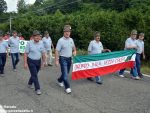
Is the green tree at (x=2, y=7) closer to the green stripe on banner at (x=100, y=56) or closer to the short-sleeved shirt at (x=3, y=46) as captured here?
the short-sleeved shirt at (x=3, y=46)

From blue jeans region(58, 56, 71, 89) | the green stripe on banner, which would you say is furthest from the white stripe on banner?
blue jeans region(58, 56, 71, 89)

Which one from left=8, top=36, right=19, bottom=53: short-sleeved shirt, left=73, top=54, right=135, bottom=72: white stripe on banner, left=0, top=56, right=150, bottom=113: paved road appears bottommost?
left=0, top=56, right=150, bottom=113: paved road

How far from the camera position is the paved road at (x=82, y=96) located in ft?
28.0

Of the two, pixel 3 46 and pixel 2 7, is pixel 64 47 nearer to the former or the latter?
pixel 3 46

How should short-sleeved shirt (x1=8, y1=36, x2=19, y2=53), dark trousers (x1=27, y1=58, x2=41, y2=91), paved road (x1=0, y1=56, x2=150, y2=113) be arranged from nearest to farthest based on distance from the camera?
paved road (x1=0, y1=56, x2=150, y2=113), dark trousers (x1=27, y1=58, x2=41, y2=91), short-sleeved shirt (x1=8, y1=36, x2=19, y2=53)

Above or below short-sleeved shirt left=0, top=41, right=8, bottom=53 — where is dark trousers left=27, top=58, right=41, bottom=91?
below

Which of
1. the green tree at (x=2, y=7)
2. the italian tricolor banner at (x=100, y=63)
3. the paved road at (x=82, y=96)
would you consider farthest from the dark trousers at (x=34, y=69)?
the green tree at (x=2, y=7)

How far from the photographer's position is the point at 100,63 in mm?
12641

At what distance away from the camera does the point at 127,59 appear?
44.7 feet

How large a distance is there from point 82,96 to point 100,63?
3.04 m

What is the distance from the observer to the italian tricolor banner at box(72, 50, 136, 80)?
11.6 metres

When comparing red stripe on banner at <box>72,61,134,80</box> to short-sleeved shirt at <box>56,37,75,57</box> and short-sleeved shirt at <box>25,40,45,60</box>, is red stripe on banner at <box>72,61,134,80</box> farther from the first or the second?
short-sleeved shirt at <box>25,40,45,60</box>

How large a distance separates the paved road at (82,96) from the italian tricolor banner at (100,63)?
1.15 ft

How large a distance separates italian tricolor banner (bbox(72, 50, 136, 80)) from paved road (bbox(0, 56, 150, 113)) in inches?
13.8
